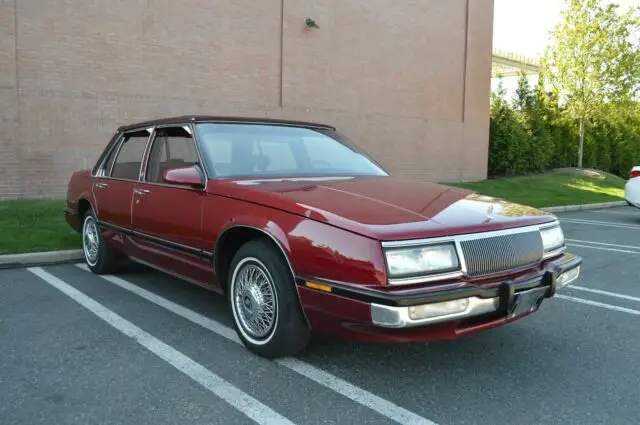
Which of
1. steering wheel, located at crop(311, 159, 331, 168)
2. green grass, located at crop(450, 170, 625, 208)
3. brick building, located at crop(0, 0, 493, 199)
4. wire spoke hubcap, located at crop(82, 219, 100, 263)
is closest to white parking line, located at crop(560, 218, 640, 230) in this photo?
green grass, located at crop(450, 170, 625, 208)

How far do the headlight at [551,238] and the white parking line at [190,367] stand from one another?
200 centimetres

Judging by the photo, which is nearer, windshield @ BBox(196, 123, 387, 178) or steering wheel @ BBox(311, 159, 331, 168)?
windshield @ BBox(196, 123, 387, 178)

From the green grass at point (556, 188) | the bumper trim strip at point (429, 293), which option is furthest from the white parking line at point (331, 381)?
the green grass at point (556, 188)

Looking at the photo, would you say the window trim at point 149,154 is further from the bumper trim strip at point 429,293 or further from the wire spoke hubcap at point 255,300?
the bumper trim strip at point 429,293

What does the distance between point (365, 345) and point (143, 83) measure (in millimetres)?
9987

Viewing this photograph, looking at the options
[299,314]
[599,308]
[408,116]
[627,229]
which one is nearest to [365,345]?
[299,314]

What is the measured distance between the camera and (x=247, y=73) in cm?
1387

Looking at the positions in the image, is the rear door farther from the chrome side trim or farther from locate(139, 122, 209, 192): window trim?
the chrome side trim

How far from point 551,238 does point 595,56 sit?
2120cm

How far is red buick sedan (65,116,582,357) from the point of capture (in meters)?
3.04

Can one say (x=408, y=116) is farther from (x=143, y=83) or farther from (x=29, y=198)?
(x=29, y=198)

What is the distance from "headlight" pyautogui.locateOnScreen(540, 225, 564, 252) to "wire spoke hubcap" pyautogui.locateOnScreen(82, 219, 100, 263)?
4342 mm

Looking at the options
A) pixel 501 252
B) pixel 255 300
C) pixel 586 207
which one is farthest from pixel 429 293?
pixel 586 207

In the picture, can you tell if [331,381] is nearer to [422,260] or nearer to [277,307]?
[277,307]
